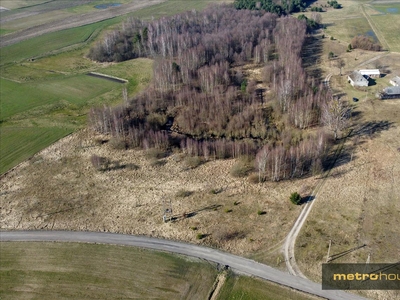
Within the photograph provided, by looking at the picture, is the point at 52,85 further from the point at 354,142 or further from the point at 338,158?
the point at 354,142

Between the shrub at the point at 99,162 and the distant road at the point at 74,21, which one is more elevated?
the distant road at the point at 74,21

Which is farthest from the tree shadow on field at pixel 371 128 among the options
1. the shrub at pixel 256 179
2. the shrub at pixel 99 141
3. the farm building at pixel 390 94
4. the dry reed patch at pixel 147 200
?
the shrub at pixel 99 141

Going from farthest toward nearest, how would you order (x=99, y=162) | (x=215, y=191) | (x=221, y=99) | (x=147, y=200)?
(x=221, y=99) < (x=99, y=162) < (x=215, y=191) < (x=147, y=200)

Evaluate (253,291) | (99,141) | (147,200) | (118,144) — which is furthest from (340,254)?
(99,141)

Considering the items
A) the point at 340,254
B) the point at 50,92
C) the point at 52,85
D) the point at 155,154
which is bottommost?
the point at 340,254

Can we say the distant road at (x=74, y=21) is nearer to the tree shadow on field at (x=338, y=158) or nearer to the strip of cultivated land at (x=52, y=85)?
the strip of cultivated land at (x=52, y=85)
